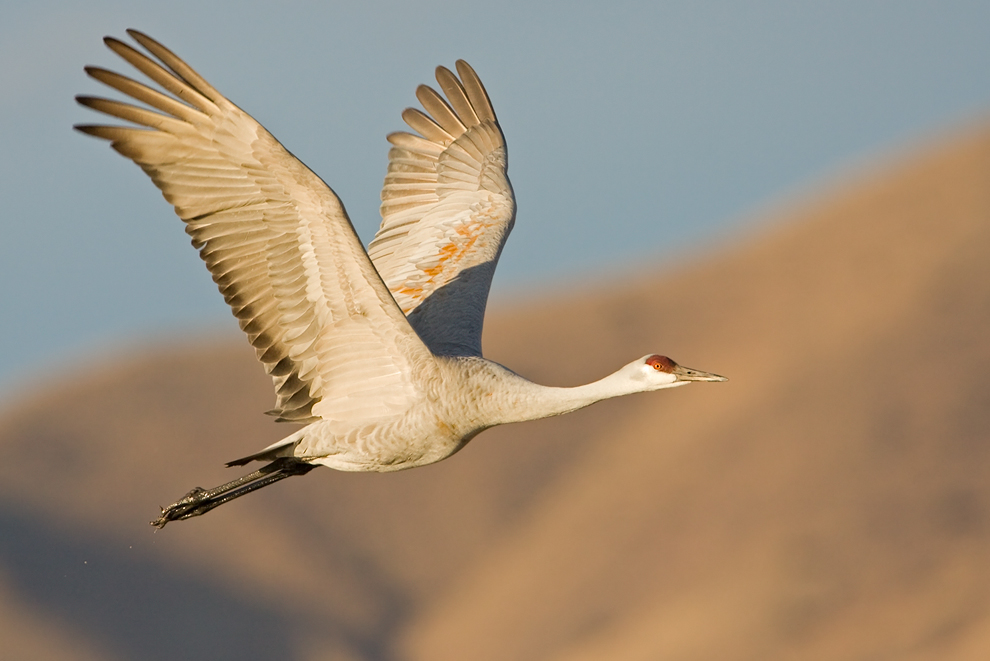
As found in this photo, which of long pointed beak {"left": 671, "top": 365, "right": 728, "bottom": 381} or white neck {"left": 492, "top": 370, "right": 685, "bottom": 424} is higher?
white neck {"left": 492, "top": 370, "right": 685, "bottom": 424}

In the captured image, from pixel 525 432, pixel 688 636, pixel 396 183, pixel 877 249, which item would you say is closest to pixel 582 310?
pixel 525 432

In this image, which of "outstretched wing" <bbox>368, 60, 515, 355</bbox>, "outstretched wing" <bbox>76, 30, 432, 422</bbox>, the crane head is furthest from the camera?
"outstretched wing" <bbox>368, 60, 515, 355</bbox>

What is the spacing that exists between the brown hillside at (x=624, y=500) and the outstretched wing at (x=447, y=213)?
29.2m

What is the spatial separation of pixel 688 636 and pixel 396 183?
102ft

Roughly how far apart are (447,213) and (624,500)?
39557mm

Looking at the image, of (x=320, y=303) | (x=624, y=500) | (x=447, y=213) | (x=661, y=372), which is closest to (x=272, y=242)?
(x=320, y=303)

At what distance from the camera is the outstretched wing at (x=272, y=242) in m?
8.32

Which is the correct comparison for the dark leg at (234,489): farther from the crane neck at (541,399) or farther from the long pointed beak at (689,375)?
the long pointed beak at (689,375)

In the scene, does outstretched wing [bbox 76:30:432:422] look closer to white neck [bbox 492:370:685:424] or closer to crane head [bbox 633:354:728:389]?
white neck [bbox 492:370:685:424]

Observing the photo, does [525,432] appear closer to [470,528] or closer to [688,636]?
[470,528]

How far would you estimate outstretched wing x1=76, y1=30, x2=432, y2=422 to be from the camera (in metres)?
8.32

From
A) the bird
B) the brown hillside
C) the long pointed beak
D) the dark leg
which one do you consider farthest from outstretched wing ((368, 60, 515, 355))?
the brown hillside

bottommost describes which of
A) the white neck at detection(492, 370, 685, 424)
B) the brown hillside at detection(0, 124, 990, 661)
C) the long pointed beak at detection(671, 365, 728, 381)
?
the brown hillside at detection(0, 124, 990, 661)

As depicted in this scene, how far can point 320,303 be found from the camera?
9070mm
